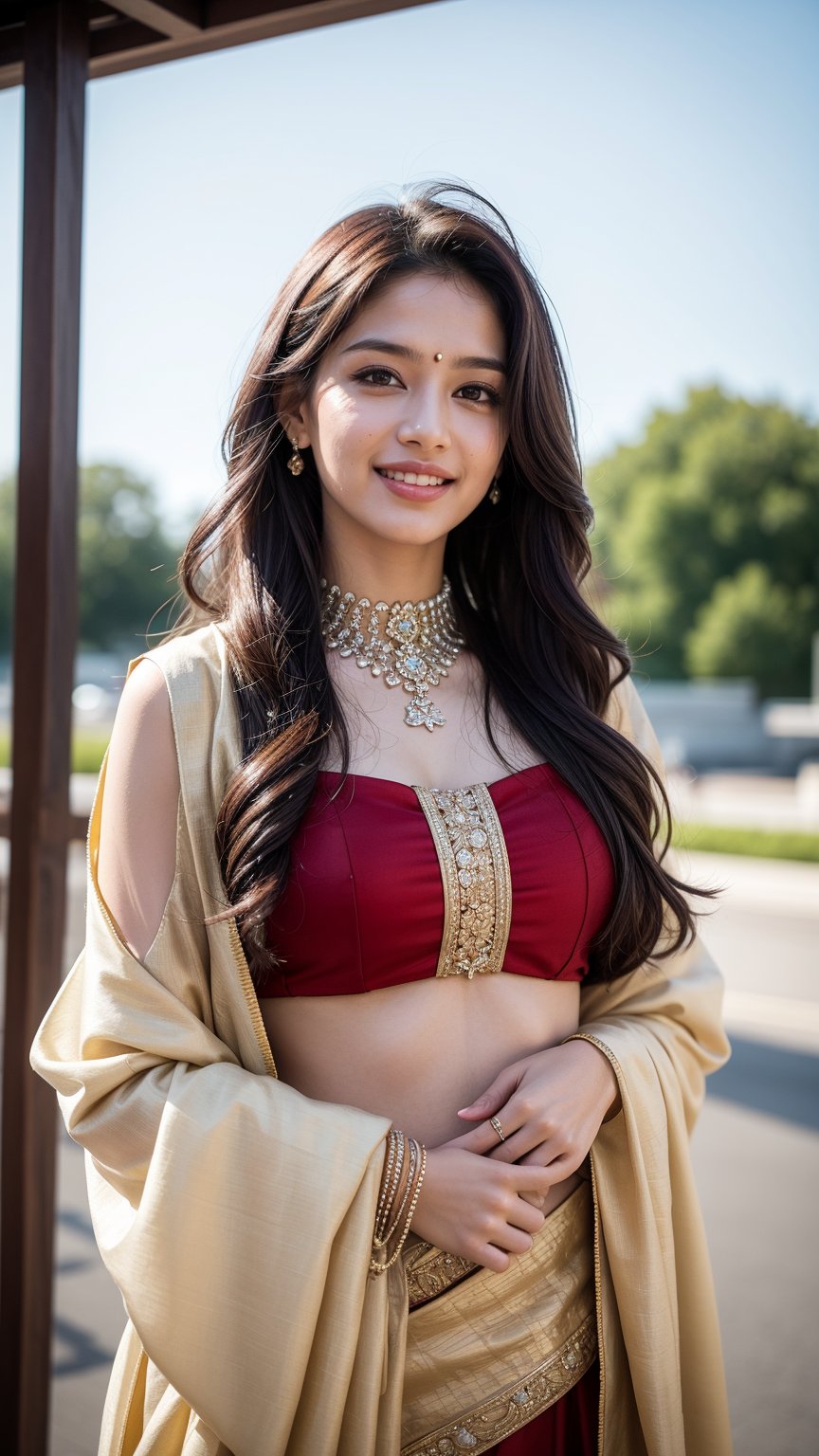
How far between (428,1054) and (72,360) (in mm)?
1264

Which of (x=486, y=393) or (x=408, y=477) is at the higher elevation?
(x=486, y=393)

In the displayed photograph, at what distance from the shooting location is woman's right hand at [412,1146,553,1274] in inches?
54.8

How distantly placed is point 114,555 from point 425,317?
42446 mm

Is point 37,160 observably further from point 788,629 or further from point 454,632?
point 788,629

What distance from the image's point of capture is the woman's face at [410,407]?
155 cm

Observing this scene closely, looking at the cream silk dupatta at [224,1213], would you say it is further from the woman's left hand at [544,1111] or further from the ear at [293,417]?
the ear at [293,417]

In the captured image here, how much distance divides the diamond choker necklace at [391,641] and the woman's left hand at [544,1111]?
480 millimetres

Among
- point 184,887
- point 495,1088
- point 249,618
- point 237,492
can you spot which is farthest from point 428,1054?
point 237,492

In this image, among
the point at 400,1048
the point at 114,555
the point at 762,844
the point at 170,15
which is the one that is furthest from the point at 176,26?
the point at 114,555

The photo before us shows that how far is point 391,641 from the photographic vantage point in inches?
69.0

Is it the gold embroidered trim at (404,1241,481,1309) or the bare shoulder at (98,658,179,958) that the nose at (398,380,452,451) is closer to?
the bare shoulder at (98,658,179,958)

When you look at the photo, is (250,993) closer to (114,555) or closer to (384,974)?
(384,974)

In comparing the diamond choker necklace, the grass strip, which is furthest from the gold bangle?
the grass strip

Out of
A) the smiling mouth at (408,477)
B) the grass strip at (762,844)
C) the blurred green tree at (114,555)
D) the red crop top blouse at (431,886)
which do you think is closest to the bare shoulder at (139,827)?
the red crop top blouse at (431,886)
